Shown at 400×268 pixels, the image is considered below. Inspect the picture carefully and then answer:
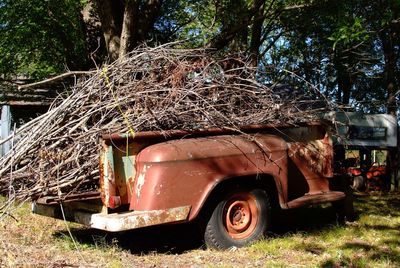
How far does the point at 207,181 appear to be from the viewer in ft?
18.5

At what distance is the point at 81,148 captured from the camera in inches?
228

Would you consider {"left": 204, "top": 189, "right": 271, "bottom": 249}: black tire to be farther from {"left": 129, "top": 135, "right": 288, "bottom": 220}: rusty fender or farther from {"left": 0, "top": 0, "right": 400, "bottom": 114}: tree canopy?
{"left": 0, "top": 0, "right": 400, "bottom": 114}: tree canopy

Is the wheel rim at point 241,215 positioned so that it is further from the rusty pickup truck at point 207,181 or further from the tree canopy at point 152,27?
the tree canopy at point 152,27

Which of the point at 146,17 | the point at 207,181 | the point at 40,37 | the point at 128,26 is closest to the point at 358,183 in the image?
the point at 146,17

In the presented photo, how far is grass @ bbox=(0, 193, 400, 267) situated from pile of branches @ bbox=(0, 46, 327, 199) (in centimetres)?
65

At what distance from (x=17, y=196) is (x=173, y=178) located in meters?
1.65

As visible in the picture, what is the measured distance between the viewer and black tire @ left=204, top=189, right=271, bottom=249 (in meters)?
5.90

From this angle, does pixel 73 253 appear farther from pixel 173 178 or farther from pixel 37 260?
pixel 173 178

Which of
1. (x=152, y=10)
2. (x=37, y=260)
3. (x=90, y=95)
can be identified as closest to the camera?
(x=37, y=260)

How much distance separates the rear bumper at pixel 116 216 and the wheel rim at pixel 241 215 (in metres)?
0.69

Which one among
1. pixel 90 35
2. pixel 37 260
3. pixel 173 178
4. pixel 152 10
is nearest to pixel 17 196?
pixel 37 260

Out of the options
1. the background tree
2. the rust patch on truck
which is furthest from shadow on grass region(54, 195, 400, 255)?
the background tree

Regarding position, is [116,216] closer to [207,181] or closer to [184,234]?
[207,181]

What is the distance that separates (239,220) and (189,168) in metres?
1.05
